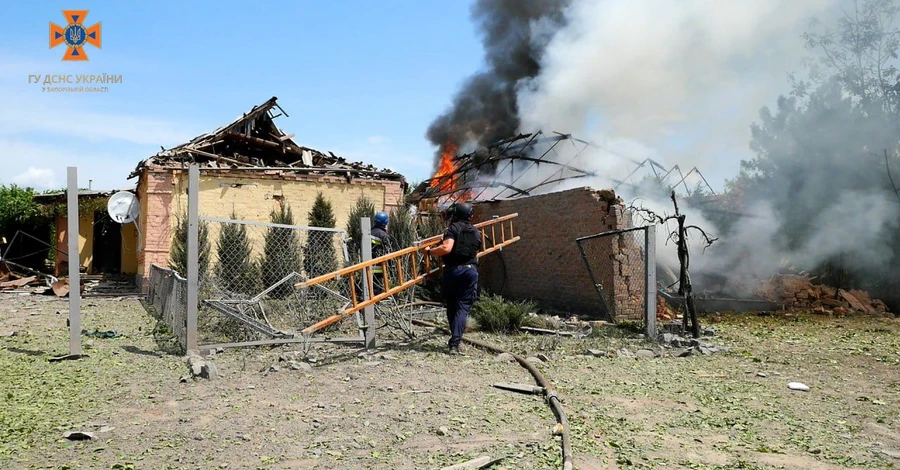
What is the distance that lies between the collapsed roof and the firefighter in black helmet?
1054 centimetres

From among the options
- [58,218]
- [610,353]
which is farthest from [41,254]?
[610,353]

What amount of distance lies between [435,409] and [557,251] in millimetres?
7522

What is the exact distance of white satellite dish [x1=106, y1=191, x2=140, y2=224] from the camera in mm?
17281

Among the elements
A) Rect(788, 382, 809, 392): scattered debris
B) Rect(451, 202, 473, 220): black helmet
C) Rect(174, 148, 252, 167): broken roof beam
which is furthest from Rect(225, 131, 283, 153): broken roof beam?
Rect(788, 382, 809, 392): scattered debris

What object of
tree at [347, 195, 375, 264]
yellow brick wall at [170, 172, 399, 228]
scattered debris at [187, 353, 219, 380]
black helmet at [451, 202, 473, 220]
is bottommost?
scattered debris at [187, 353, 219, 380]

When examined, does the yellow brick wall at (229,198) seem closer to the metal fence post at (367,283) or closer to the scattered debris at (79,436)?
the metal fence post at (367,283)

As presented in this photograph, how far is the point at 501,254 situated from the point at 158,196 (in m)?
9.04

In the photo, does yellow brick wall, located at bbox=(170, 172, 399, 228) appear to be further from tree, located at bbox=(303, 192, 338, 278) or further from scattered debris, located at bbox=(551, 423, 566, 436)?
scattered debris, located at bbox=(551, 423, 566, 436)

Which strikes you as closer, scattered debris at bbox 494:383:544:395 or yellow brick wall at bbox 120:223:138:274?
scattered debris at bbox 494:383:544:395

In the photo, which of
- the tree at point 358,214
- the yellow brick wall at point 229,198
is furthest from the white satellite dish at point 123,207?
the tree at point 358,214

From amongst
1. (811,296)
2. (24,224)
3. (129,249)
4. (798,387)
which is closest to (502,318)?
(798,387)

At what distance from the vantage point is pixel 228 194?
16672mm

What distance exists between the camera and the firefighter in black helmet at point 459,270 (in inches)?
299

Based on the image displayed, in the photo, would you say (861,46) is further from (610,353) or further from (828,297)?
(610,353)
